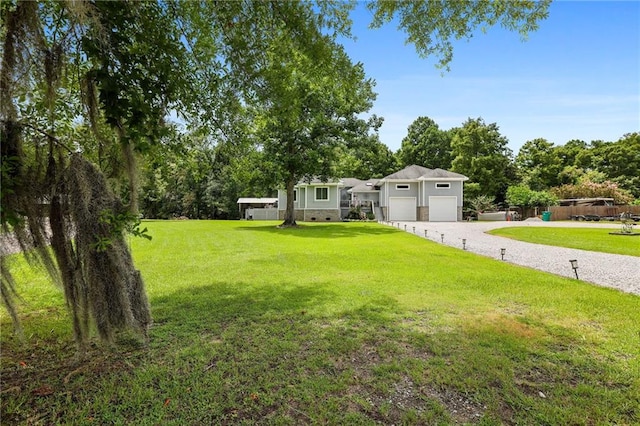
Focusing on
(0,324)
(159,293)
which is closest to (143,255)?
(159,293)

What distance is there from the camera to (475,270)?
7.73 m

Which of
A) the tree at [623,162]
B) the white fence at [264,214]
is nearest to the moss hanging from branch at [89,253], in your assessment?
the white fence at [264,214]

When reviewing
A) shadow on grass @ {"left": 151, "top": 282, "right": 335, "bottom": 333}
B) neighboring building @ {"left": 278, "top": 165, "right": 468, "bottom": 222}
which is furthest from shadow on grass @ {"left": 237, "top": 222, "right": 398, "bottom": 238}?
shadow on grass @ {"left": 151, "top": 282, "right": 335, "bottom": 333}

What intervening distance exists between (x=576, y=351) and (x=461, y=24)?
3842 mm

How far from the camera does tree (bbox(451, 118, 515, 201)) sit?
118 ft

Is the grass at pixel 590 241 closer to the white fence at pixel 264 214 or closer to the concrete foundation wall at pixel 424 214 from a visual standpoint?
the concrete foundation wall at pixel 424 214

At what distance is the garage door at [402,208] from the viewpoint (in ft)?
96.9

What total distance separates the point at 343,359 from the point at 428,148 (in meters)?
45.4

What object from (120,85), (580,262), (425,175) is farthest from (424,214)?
(120,85)

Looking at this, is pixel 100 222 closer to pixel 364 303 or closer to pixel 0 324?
pixel 0 324

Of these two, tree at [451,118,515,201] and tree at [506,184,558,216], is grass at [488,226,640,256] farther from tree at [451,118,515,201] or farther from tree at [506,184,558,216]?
tree at [451,118,515,201]

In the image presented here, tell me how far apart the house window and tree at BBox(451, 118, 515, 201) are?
16256mm

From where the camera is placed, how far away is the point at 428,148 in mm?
45125

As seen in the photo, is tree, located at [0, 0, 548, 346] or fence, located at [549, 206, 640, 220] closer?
tree, located at [0, 0, 548, 346]
